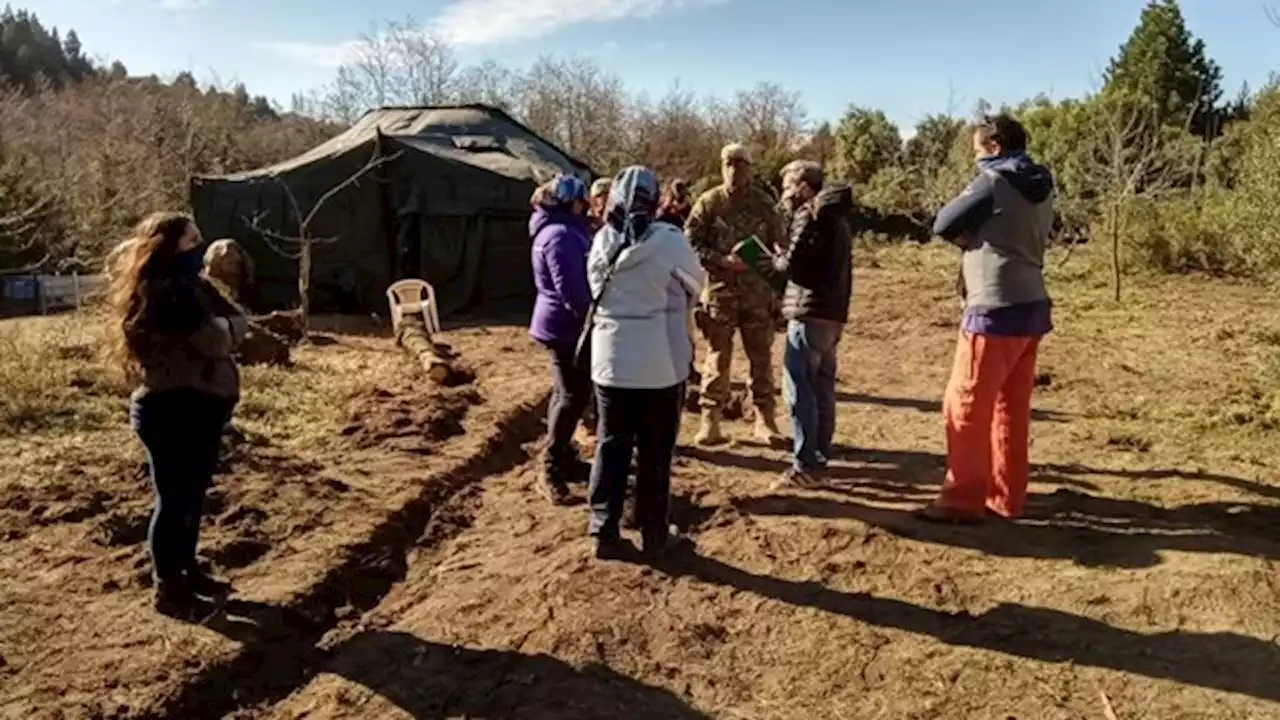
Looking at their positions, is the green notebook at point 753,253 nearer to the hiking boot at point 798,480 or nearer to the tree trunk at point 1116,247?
the hiking boot at point 798,480

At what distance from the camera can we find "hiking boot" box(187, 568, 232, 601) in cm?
449

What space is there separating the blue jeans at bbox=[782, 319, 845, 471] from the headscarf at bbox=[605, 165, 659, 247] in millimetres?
1309

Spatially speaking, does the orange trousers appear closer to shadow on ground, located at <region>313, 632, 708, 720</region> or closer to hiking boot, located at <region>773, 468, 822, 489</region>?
hiking boot, located at <region>773, 468, 822, 489</region>

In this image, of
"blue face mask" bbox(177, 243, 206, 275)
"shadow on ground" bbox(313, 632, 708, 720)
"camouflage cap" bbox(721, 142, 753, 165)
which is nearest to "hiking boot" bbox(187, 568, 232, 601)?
"shadow on ground" bbox(313, 632, 708, 720)

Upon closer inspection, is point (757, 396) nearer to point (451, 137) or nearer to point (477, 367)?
point (477, 367)

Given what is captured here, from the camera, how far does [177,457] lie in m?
4.18

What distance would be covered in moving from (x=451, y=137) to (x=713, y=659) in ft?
39.2

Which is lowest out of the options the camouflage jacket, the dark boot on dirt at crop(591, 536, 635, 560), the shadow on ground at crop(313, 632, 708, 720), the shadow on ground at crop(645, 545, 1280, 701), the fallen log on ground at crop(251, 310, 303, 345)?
the shadow on ground at crop(313, 632, 708, 720)

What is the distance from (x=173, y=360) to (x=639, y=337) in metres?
1.80

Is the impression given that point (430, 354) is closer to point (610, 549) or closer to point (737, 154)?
point (737, 154)

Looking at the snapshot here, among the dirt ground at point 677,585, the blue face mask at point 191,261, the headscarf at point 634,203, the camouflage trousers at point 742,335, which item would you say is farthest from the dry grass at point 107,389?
the headscarf at point 634,203

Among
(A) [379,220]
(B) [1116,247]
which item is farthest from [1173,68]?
(A) [379,220]

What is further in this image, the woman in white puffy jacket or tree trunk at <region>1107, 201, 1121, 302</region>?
tree trunk at <region>1107, 201, 1121, 302</region>

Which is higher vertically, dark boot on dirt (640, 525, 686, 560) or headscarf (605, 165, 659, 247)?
headscarf (605, 165, 659, 247)
